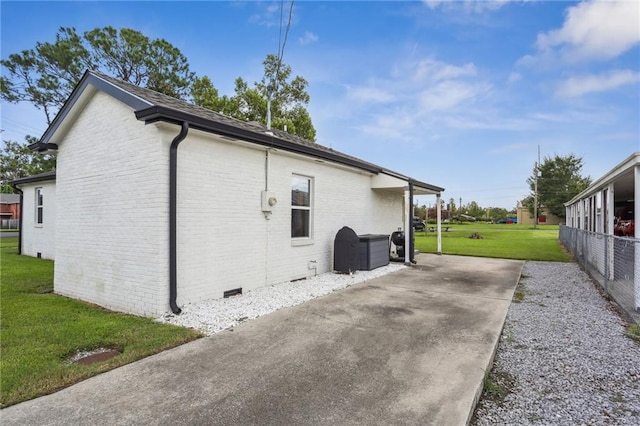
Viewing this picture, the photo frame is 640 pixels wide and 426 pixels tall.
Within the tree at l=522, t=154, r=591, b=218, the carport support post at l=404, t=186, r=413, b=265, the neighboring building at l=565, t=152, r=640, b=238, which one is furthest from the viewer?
→ the tree at l=522, t=154, r=591, b=218

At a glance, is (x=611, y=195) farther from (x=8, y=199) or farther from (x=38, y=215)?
(x=8, y=199)

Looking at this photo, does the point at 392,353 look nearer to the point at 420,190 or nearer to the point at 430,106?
the point at 420,190

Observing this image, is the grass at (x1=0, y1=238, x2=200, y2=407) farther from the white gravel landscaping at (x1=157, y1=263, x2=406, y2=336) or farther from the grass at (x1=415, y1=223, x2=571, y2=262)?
the grass at (x1=415, y1=223, x2=571, y2=262)

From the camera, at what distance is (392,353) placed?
3914 millimetres

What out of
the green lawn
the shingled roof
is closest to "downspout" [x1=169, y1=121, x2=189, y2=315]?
the shingled roof

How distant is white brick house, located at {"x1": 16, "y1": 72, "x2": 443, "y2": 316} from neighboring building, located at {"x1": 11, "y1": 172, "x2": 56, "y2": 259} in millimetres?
6938

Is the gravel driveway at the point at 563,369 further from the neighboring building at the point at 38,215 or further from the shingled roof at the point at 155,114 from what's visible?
the neighboring building at the point at 38,215

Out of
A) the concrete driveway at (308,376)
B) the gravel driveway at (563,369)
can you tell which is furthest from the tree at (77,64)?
the gravel driveway at (563,369)

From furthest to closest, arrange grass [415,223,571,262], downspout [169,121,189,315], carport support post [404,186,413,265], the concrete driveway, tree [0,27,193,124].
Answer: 1. tree [0,27,193,124]
2. grass [415,223,571,262]
3. carport support post [404,186,413,265]
4. downspout [169,121,189,315]
5. the concrete driveway

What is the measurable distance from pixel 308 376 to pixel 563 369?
2778 millimetres

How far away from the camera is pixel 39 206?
13.5 metres

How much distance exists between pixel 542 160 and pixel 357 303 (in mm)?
56619

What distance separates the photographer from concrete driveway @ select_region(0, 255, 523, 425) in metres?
2.66

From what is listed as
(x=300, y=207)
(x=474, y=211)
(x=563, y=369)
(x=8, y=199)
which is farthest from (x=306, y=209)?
(x=474, y=211)
